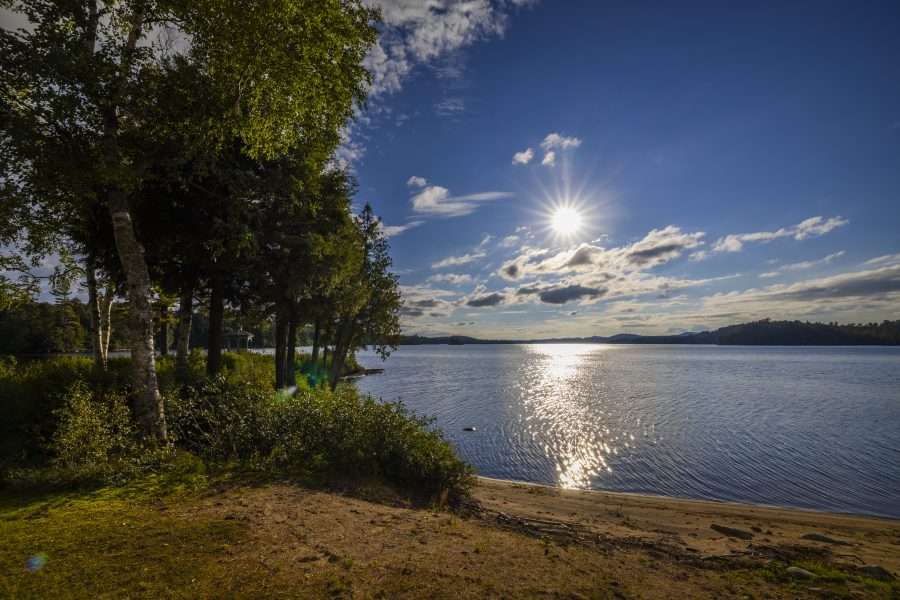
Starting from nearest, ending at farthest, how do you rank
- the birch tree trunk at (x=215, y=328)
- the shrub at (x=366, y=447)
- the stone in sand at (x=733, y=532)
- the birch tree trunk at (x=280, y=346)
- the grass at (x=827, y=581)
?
the grass at (x=827, y=581) < the shrub at (x=366, y=447) < the stone in sand at (x=733, y=532) < the birch tree trunk at (x=215, y=328) < the birch tree trunk at (x=280, y=346)

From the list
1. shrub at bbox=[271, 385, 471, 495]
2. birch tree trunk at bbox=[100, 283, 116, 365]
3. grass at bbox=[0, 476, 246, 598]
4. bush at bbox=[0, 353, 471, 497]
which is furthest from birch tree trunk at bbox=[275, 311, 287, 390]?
grass at bbox=[0, 476, 246, 598]

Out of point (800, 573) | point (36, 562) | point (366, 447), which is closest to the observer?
point (36, 562)

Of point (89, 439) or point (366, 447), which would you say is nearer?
point (89, 439)

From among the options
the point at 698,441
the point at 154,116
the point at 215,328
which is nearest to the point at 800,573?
the point at 154,116

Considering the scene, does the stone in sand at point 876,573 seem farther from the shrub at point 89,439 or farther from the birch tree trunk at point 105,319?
the birch tree trunk at point 105,319

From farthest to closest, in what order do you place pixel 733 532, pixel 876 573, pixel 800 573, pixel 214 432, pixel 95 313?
pixel 95 313
pixel 733 532
pixel 214 432
pixel 876 573
pixel 800 573

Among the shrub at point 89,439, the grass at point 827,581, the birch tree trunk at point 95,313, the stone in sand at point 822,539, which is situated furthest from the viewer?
the birch tree trunk at point 95,313

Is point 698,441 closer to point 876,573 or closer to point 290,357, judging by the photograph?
point 876,573

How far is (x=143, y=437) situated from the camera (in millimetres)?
9914

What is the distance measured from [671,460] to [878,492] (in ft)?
26.0

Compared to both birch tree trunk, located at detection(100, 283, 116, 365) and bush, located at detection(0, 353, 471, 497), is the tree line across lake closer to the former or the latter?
bush, located at detection(0, 353, 471, 497)

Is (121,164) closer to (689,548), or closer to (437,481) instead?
(437,481)

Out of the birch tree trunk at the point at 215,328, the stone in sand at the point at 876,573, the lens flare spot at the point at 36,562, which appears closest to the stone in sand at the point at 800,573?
the stone in sand at the point at 876,573

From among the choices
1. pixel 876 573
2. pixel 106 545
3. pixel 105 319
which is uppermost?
pixel 105 319
